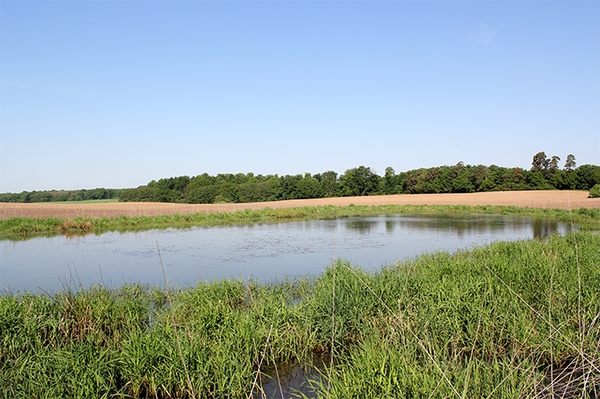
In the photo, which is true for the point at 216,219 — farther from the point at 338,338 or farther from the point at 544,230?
the point at 338,338

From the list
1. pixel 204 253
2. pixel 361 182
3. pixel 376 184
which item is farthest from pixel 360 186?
pixel 204 253

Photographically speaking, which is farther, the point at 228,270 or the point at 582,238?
the point at 582,238

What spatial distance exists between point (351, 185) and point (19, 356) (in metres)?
72.0

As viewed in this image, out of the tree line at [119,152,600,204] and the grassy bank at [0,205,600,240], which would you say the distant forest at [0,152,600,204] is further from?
the grassy bank at [0,205,600,240]

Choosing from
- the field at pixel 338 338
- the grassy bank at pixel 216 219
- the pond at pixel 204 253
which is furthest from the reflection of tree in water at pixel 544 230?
the field at pixel 338 338

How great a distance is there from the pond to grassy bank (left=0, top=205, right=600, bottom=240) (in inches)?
120

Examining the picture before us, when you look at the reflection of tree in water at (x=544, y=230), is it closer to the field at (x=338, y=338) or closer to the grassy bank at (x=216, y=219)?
the grassy bank at (x=216, y=219)

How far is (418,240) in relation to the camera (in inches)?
678

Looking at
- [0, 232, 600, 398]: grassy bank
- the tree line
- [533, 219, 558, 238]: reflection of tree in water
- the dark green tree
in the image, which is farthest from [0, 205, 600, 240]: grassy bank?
the dark green tree

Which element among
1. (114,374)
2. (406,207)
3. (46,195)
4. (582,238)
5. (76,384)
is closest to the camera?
(76,384)

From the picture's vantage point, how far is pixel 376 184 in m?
75.7

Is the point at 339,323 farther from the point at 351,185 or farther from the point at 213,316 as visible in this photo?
the point at 351,185

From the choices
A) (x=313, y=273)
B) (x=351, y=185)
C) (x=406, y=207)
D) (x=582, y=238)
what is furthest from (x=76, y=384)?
(x=351, y=185)

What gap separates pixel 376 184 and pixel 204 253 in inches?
2512
